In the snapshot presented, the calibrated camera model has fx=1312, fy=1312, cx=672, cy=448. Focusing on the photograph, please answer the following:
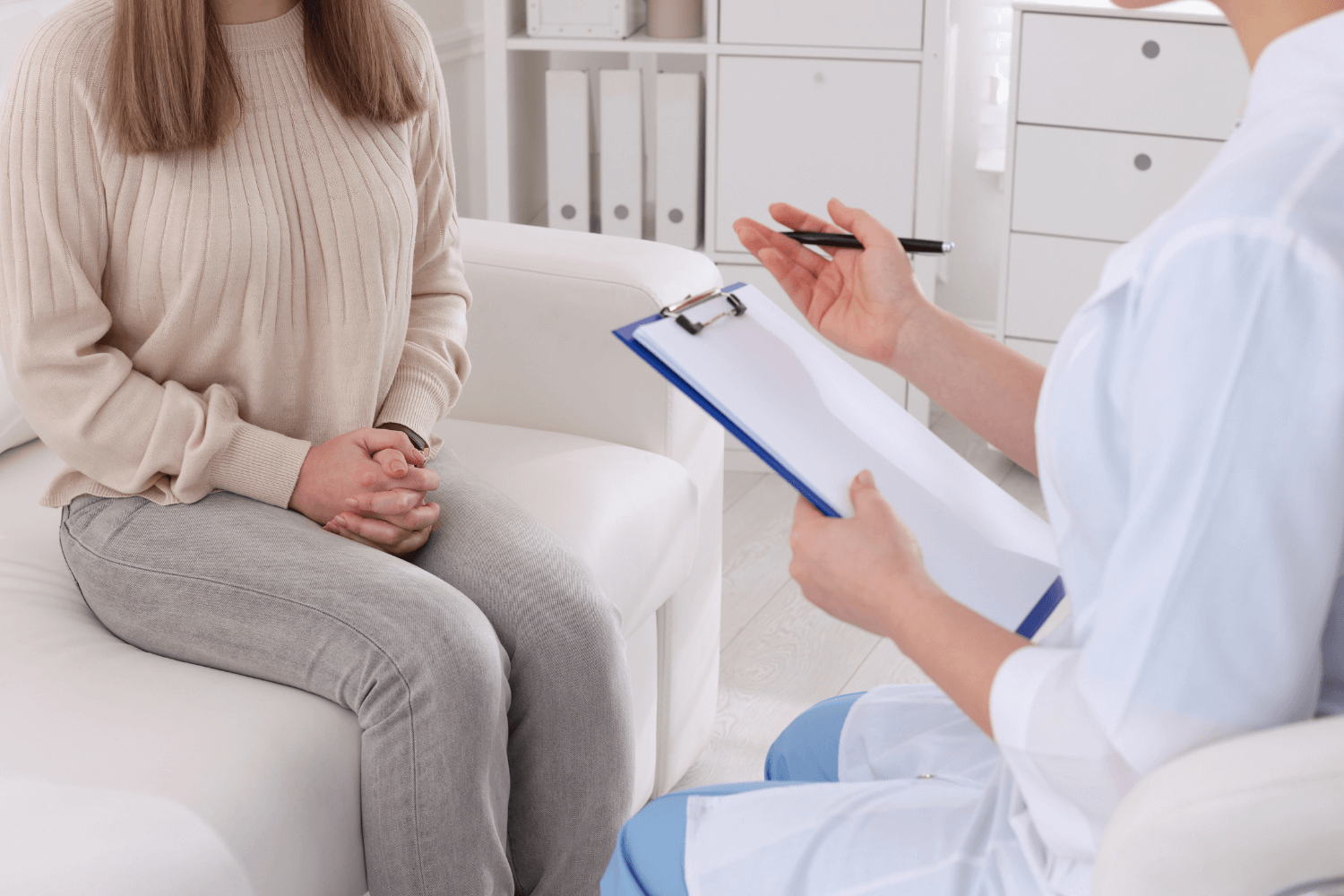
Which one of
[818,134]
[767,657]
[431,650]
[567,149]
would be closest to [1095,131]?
[818,134]

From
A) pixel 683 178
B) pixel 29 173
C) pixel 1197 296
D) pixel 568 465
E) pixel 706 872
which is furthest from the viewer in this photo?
pixel 683 178

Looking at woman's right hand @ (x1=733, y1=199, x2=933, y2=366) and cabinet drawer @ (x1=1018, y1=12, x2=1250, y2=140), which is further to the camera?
cabinet drawer @ (x1=1018, y1=12, x2=1250, y2=140)

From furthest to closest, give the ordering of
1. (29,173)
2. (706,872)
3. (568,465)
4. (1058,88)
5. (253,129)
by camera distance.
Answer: (1058,88)
(568,465)
(253,129)
(29,173)
(706,872)

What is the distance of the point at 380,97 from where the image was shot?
1243 mm

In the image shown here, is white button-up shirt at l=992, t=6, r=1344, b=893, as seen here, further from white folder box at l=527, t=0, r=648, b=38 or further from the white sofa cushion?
white folder box at l=527, t=0, r=648, b=38

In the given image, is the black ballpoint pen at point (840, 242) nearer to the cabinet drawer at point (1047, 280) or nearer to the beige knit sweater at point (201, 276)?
the beige knit sweater at point (201, 276)

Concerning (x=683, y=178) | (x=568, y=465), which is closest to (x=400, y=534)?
(x=568, y=465)

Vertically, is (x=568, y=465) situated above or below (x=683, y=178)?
below

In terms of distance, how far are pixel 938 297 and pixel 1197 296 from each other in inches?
97.1

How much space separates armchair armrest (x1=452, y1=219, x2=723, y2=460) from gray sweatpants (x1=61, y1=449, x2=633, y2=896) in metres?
0.32

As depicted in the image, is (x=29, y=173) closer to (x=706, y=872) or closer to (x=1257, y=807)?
(x=706, y=872)

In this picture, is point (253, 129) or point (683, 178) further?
point (683, 178)

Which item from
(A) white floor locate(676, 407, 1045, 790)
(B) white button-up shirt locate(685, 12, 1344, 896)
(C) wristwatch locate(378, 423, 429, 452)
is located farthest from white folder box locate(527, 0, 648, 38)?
(B) white button-up shirt locate(685, 12, 1344, 896)

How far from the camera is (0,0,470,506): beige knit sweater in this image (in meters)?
1.08
